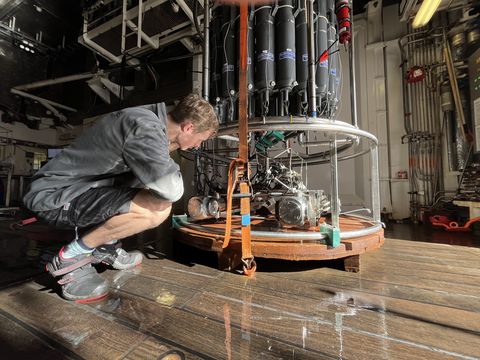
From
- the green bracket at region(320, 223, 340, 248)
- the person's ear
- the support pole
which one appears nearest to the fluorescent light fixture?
the support pole

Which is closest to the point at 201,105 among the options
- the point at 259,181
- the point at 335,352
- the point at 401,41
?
the point at 259,181

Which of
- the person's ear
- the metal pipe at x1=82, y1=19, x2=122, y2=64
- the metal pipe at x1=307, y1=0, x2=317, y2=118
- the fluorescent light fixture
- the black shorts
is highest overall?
the metal pipe at x1=82, y1=19, x2=122, y2=64

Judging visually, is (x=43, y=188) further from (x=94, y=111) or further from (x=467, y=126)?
(x=94, y=111)

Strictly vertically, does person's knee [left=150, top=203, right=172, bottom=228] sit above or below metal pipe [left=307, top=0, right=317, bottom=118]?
below

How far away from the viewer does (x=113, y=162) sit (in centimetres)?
100

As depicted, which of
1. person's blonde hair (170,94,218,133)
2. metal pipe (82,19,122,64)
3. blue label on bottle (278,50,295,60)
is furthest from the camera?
metal pipe (82,19,122,64)

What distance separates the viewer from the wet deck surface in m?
0.66

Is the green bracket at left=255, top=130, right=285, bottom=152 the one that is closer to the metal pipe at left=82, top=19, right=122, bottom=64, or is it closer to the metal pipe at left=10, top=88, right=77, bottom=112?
the metal pipe at left=82, top=19, right=122, bottom=64

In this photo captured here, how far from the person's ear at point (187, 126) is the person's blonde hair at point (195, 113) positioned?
0.01m

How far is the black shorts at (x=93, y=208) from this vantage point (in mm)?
999

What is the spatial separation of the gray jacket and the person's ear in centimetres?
10

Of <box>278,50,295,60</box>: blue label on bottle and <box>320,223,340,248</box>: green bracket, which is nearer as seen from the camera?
<box>320,223,340,248</box>: green bracket

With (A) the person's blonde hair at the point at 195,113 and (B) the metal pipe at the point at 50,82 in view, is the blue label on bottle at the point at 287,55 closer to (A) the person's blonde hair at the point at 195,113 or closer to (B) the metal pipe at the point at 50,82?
(A) the person's blonde hair at the point at 195,113

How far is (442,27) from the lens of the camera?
3.14 meters
